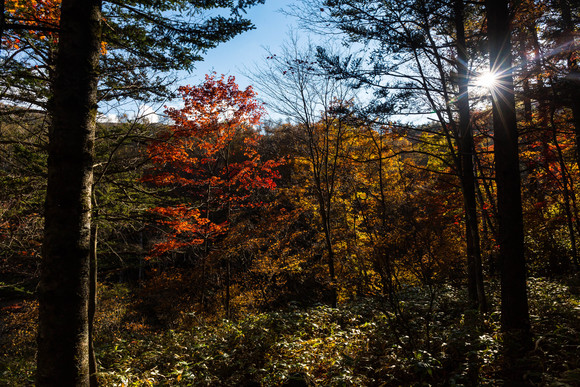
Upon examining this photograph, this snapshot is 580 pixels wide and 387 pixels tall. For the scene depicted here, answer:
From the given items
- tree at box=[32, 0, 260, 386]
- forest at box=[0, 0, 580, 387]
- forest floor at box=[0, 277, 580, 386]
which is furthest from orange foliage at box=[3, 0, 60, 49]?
forest floor at box=[0, 277, 580, 386]

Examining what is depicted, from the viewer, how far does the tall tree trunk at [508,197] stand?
4.19 meters

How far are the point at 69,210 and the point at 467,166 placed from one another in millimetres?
7122

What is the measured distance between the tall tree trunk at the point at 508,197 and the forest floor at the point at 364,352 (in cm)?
39

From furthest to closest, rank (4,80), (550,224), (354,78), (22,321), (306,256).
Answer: (306,256) < (22,321) < (550,224) < (354,78) < (4,80)

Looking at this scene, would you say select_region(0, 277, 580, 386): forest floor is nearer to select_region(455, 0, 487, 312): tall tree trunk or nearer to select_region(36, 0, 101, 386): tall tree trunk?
select_region(455, 0, 487, 312): tall tree trunk

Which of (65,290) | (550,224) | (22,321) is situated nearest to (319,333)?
(65,290)

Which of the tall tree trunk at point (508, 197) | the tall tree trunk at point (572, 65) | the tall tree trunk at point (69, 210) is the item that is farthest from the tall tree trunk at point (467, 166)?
the tall tree trunk at point (69, 210)

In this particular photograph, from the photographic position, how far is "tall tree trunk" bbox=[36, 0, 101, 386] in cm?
232

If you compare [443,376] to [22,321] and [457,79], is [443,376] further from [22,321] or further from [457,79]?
[22,321]

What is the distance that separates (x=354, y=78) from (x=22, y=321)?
52.1 ft

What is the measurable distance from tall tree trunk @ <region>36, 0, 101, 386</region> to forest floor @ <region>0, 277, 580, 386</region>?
2860 mm

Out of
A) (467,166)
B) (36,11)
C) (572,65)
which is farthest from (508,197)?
(36,11)

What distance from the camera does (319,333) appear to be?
21.4ft

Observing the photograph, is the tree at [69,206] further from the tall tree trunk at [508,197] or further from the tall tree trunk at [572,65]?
the tall tree trunk at [572,65]
